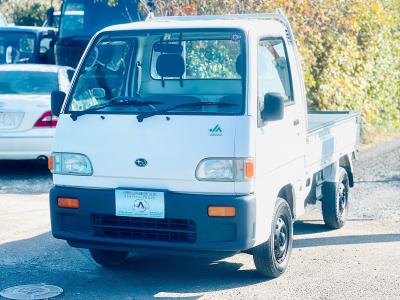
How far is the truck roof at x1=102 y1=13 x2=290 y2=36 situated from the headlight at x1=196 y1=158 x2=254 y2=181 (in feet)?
3.86

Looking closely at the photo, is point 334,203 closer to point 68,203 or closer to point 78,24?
point 68,203

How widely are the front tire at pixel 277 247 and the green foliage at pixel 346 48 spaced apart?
5.78 meters

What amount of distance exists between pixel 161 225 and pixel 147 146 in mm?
619

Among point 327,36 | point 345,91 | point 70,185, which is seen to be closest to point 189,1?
point 327,36

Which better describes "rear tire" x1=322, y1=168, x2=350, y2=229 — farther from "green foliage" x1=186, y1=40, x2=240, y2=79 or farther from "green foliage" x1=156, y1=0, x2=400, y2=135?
"green foliage" x1=156, y1=0, x2=400, y2=135

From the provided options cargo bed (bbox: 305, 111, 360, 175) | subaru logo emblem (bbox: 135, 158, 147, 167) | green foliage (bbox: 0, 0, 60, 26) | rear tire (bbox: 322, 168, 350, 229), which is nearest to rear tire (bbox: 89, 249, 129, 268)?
subaru logo emblem (bbox: 135, 158, 147, 167)

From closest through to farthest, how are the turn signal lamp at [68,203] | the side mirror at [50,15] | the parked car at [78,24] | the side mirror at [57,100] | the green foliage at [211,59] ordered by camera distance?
the turn signal lamp at [68,203]
the green foliage at [211,59]
the side mirror at [57,100]
the parked car at [78,24]
the side mirror at [50,15]

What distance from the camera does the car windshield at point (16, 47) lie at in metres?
18.8

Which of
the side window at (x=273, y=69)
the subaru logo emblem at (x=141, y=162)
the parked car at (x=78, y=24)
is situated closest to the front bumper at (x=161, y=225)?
the subaru logo emblem at (x=141, y=162)

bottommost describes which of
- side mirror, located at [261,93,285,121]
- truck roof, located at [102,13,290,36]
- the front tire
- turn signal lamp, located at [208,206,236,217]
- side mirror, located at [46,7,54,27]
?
the front tire

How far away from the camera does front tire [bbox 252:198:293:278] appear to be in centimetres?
679

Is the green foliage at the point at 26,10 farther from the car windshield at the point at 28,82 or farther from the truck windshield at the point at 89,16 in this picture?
the car windshield at the point at 28,82

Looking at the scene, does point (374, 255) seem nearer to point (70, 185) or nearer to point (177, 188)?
point (177, 188)

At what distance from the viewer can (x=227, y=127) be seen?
6297 mm
